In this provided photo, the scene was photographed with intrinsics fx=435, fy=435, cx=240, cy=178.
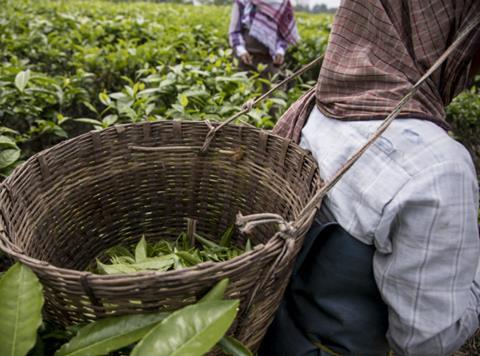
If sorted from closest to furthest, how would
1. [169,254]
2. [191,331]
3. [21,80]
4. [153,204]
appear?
[191,331], [169,254], [153,204], [21,80]

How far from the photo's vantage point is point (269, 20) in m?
3.46

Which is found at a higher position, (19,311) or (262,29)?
(19,311)

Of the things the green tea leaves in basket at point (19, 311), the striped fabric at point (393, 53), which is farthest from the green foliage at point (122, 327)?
the striped fabric at point (393, 53)

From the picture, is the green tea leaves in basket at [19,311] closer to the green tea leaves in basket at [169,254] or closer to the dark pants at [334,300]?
the green tea leaves in basket at [169,254]

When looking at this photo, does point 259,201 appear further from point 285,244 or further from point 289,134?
point 285,244

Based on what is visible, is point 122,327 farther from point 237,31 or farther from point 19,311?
point 237,31

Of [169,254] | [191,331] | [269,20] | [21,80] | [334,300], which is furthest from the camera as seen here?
[269,20]

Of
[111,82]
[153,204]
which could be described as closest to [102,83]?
[111,82]

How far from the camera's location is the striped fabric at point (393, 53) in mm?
983

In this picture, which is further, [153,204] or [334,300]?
[153,204]

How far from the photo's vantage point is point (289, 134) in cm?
124

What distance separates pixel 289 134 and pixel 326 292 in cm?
46

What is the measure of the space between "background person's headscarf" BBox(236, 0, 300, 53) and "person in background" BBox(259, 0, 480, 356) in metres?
2.49

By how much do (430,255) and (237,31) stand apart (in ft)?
9.92
